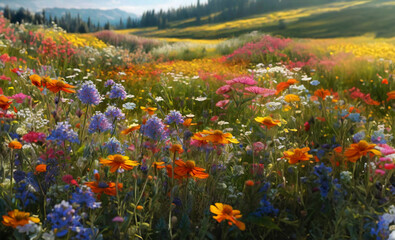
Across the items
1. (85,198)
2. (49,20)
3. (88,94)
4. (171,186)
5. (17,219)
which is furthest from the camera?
(49,20)

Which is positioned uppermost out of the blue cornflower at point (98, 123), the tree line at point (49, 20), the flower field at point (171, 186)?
the tree line at point (49, 20)

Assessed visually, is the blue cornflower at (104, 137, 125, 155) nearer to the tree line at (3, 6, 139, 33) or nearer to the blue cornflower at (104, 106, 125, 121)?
the blue cornflower at (104, 106, 125, 121)

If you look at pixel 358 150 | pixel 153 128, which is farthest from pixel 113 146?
pixel 358 150

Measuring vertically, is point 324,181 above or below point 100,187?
below

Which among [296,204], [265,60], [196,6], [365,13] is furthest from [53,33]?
[196,6]

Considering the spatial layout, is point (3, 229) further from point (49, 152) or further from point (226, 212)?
point (226, 212)

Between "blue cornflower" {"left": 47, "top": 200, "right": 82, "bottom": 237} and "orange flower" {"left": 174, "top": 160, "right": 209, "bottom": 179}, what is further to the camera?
"orange flower" {"left": 174, "top": 160, "right": 209, "bottom": 179}

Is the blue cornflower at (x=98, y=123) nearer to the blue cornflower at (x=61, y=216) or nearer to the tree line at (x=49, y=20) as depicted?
the blue cornflower at (x=61, y=216)

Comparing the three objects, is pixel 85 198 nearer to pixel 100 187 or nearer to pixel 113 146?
pixel 100 187

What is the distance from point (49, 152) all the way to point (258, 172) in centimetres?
129

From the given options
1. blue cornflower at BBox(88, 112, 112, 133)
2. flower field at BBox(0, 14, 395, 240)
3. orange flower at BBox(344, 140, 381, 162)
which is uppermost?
blue cornflower at BBox(88, 112, 112, 133)

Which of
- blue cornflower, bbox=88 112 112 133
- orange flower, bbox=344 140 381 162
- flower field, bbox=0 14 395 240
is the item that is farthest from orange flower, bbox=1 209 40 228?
orange flower, bbox=344 140 381 162

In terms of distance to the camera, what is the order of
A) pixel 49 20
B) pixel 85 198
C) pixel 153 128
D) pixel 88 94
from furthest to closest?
pixel 49 20
pixel 88 94
pixel 153 128
pixel 85 198

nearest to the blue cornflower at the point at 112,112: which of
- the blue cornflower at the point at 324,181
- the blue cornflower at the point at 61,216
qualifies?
the blue cornflower at the point at 61,216
